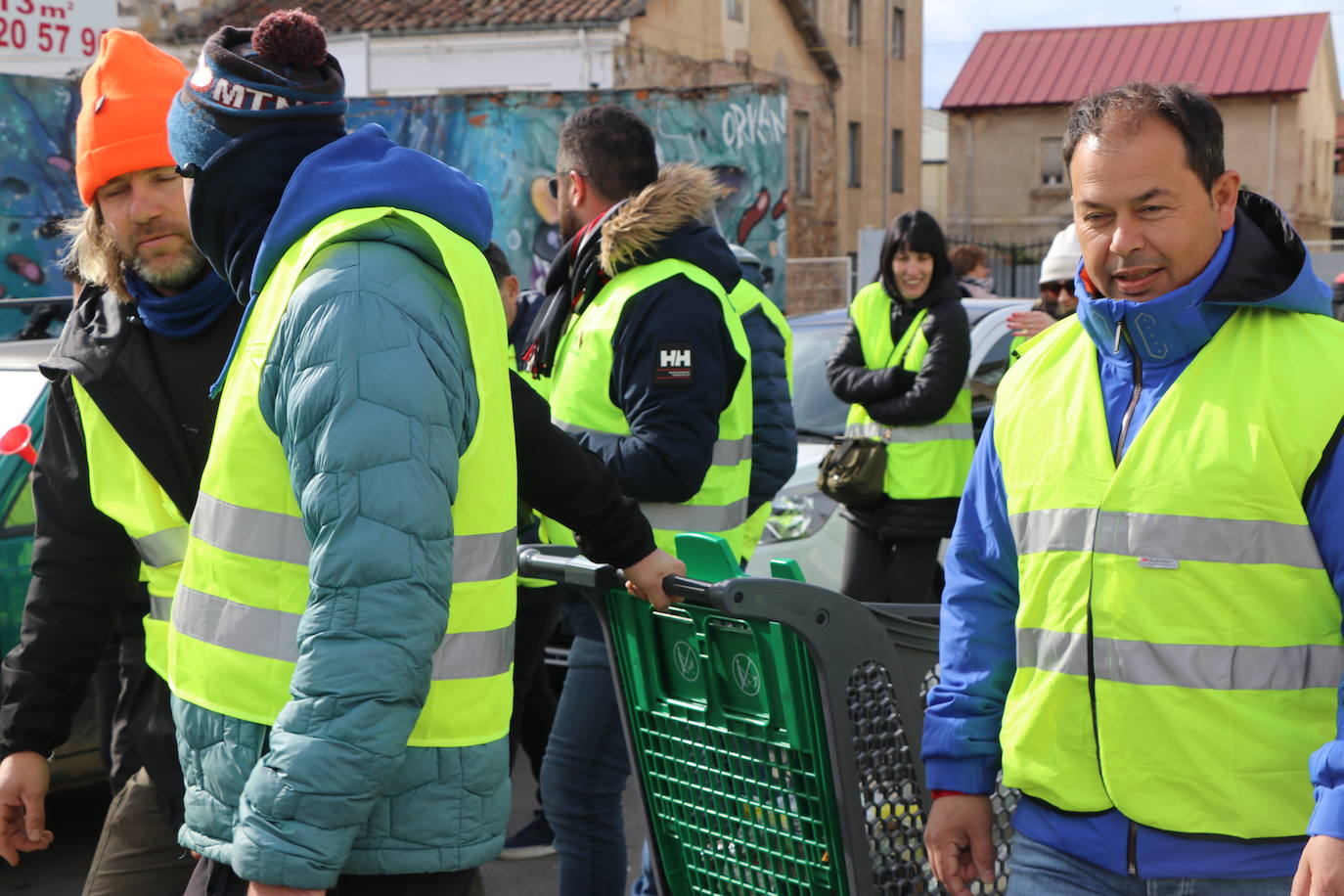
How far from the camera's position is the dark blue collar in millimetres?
2379

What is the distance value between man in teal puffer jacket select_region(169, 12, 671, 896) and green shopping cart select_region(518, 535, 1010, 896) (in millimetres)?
637

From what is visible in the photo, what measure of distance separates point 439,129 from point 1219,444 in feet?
67.0

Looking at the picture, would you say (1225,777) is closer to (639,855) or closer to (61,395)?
(61,395)

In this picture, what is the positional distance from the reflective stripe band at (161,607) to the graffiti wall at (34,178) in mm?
12845

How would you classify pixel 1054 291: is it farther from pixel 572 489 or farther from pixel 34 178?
pixel 34 178

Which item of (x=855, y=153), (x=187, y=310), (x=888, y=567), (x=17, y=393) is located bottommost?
(x=888, y=567)

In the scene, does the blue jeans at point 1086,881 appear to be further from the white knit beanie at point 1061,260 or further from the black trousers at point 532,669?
the white knit beanie at point 1061,260

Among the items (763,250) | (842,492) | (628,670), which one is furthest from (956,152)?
(628,670)

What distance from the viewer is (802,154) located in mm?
34875

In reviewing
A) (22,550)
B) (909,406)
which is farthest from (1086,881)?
(909,406)

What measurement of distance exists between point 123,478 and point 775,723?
1.25m

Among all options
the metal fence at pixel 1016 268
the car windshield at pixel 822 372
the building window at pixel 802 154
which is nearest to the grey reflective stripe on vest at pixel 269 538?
the car windshield at pixel 822 372

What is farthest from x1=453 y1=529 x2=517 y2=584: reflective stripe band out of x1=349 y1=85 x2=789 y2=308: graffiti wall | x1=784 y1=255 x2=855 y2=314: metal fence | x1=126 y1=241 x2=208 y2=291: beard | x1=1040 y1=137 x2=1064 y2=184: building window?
x1=1040 y1=137 x2=1064 y2=184: building window

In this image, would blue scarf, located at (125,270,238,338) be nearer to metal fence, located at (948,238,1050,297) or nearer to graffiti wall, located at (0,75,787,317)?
graffiti wall, located at (0,75,787,317)
